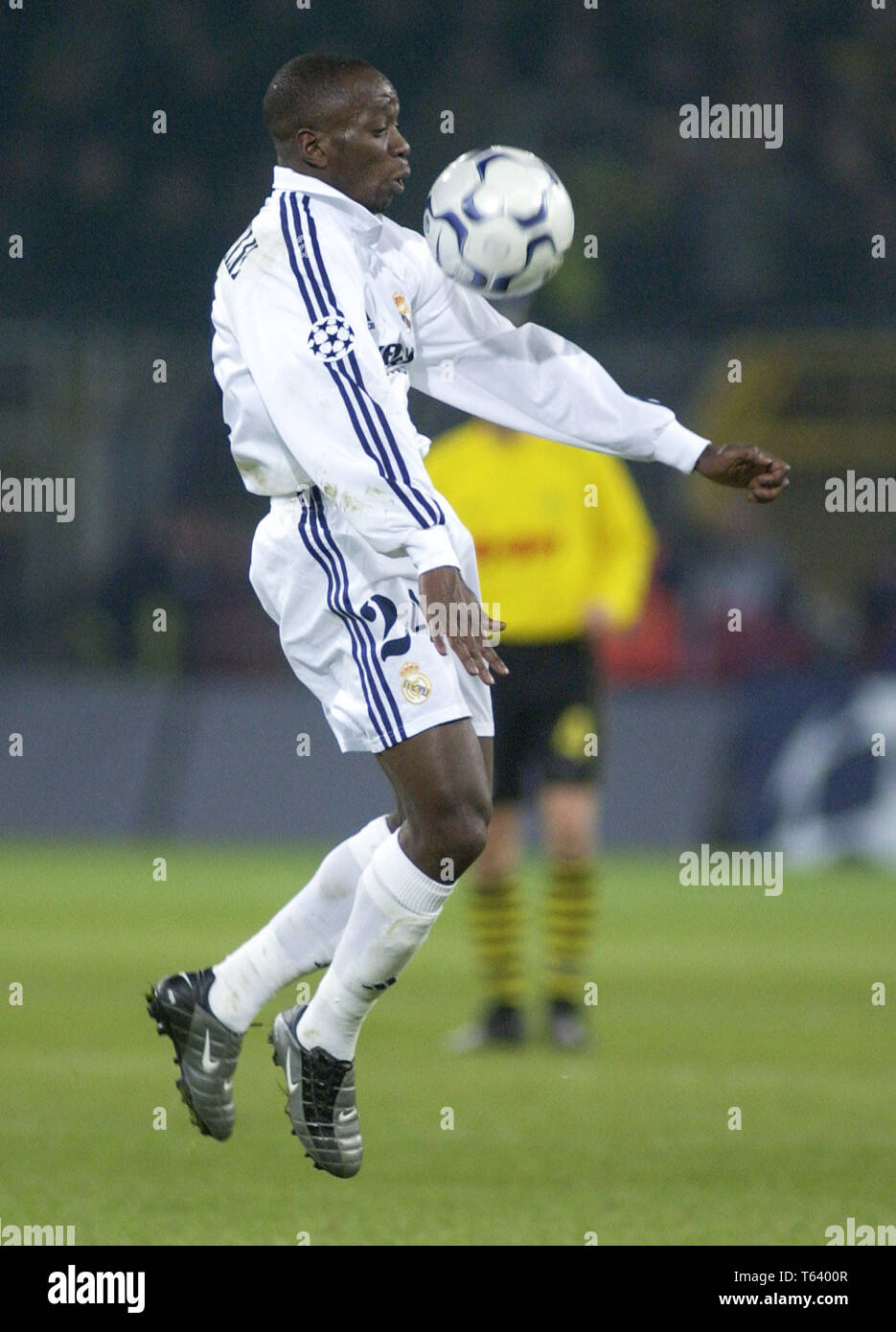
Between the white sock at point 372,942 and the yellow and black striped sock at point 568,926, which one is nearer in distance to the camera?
the white sock at point 372,942

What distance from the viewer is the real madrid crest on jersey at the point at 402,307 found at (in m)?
4.23

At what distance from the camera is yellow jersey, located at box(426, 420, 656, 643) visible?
7.35 metres

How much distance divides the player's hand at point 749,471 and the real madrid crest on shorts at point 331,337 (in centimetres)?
77

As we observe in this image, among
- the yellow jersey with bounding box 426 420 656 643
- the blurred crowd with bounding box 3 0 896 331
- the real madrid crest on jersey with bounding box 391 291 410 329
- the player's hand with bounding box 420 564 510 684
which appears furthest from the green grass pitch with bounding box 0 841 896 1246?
the blurred crowd with bounding box 3 0 896 331

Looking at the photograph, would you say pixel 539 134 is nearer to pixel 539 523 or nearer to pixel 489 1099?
pixel 539 523

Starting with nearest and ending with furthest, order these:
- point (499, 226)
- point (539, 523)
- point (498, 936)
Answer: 1. point (499, 226)
2. point (498, 936)
3. point (539, 523)

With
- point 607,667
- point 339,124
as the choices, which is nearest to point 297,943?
point 339,124

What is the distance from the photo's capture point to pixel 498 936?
22.9ft

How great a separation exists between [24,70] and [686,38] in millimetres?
5220

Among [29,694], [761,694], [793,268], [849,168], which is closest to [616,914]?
[761,694]

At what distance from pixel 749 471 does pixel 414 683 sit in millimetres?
796

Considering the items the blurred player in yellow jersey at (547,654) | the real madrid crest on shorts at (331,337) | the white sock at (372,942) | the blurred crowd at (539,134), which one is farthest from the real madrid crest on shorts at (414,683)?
the blurred crowd at (539,134)

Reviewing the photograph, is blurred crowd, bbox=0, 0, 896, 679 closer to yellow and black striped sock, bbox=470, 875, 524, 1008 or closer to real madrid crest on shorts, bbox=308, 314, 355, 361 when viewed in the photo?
yellow and black striped sock, bbox=470, 875, 524, 1008

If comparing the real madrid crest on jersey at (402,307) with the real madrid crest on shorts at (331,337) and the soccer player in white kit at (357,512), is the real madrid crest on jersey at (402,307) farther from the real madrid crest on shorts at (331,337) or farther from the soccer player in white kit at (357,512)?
the real madrid crest on shorts at (331,337)
